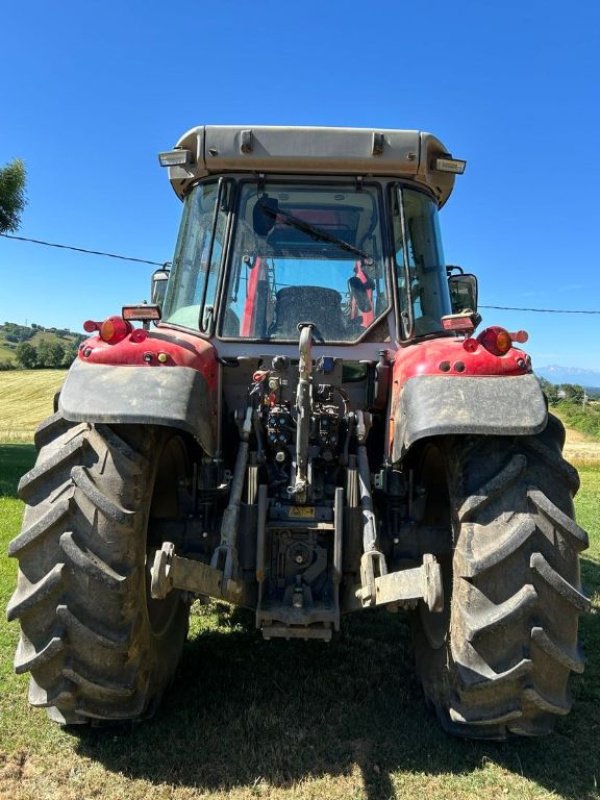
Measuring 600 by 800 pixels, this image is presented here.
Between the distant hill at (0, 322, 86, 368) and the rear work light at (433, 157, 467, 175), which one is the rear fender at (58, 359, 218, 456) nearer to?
the rear work light at (433, 157, 467, 175)

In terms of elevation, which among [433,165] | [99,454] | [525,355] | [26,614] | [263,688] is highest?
[433,165]

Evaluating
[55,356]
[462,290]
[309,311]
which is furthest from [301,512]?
[55,356]

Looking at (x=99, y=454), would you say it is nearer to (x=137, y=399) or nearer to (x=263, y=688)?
(x=137, y=399)

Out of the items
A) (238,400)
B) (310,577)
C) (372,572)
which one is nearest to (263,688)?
(310,577)

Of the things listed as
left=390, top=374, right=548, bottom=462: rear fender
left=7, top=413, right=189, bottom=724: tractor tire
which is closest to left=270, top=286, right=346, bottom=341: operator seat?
left=390, top=374, right=548, bottom=462: rear fender

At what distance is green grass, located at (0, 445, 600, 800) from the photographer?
2711 mm

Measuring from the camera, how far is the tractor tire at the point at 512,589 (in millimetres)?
2678

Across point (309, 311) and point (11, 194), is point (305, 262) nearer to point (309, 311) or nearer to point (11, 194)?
point (309, 311)

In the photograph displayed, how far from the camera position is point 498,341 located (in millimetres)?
3004

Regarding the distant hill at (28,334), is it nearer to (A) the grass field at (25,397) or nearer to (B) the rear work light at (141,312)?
(A) the grass field at (25,397)

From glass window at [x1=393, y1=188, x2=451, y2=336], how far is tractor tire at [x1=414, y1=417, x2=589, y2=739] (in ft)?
3.60

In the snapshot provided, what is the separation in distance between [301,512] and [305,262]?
1442mm

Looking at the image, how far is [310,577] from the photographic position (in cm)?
316

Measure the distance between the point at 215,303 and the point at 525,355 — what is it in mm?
1638
